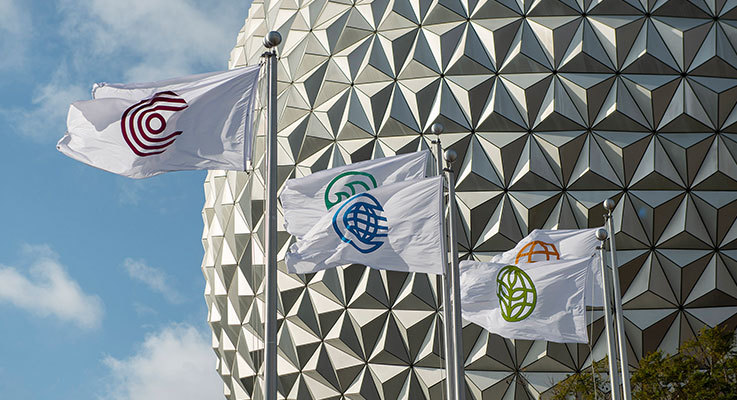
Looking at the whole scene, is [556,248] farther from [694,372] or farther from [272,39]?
[272,39]

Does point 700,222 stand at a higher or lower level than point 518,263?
higher

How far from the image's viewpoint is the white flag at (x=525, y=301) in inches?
602

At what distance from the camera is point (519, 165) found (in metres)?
23.8

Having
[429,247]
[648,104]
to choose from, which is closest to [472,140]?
[648,104]

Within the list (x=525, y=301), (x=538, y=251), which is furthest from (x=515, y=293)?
(x=538, y=251)

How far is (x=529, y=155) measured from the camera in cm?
2373

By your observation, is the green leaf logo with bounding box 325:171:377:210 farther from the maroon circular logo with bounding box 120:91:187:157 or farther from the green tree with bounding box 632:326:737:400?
the green tree with bounding box 632:326:737:400

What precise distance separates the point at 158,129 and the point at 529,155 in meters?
15.4

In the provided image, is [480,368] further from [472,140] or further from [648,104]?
[648,104]

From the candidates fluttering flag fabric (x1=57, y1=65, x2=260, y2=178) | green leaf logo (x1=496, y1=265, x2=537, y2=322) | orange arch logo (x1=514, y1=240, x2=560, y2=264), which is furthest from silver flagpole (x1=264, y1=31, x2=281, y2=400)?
orange arch logo (x1=514, y1=240, x2=560, y2=264)

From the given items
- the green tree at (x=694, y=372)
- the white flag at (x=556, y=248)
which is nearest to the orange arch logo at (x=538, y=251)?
the white flag at (x=556, y=248)

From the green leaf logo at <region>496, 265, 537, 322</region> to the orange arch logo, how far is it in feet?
2.95

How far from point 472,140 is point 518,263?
8735mm

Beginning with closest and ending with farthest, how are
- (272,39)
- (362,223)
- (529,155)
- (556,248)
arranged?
1. (272,39)
2. (362,223)
3. (556,248)
4. (529,155)
